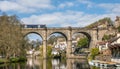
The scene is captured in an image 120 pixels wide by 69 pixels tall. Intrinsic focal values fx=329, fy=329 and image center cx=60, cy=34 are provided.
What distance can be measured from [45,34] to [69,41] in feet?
31.7

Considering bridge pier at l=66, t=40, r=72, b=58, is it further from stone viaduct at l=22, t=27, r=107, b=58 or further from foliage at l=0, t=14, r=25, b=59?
foliage at l=0, t=14, r=25, b=59

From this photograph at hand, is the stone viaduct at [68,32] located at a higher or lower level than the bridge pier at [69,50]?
higher

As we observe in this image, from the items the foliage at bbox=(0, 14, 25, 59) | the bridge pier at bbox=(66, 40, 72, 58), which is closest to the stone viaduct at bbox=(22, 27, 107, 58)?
the bridge pier at bbox=(66, 40, 72, 58)

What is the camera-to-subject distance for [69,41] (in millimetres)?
126938

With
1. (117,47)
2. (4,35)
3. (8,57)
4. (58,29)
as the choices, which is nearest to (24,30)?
(58,29)

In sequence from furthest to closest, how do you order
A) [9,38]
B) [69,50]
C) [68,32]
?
[68,32], [69,50], [9,38]

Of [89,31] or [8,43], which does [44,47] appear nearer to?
[89,31]

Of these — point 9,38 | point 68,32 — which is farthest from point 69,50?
point 9,38

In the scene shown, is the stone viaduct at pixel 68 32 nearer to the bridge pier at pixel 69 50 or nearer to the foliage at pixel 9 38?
the bridge pier at pixel 69 50

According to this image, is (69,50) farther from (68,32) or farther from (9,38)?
(9,38)

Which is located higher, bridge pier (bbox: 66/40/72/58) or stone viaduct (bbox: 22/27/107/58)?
stone viaduct (bbox: 22/27/107/58)

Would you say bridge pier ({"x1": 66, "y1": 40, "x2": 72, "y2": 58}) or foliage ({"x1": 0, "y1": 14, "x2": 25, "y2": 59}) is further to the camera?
bridge pier ({"x1": 66, "y1": 40, "x2": 72, "y2": 58})

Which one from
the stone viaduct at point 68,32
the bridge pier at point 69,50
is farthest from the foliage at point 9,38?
the bridge pier at point 69,50

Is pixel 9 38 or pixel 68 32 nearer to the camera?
pixel 9 38
